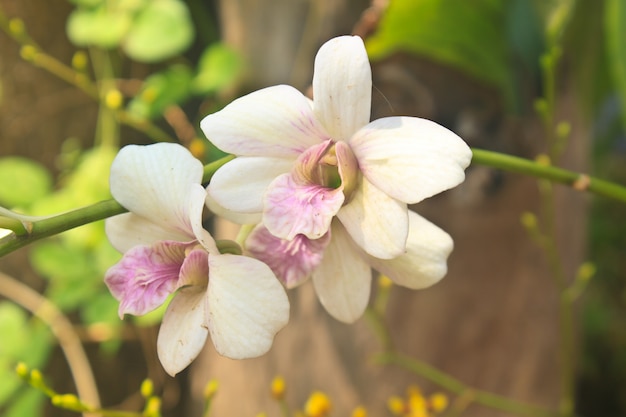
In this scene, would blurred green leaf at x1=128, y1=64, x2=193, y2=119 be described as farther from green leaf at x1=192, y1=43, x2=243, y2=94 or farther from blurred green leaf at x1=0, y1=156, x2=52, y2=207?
blurred green leaf at x1=0, y1=156, x2=52, y2=207

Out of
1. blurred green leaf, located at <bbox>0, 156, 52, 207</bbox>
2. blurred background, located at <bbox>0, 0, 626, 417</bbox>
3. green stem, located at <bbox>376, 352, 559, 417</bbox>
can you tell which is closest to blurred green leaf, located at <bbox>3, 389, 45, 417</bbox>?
blurred background, located at <bbox>0, 0, 626, 417</bbox>

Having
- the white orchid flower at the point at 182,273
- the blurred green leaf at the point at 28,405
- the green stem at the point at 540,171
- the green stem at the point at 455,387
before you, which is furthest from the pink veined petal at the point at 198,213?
the blurred green leaf at the point at 28,405

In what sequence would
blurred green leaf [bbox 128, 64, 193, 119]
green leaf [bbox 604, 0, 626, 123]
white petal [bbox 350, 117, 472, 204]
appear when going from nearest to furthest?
white petal [bbox 350, 117, 472, 204] → green leaf [bbox 604, 0, 626, 123] → blurred green leaf [bbox 128, 64, 193, 119]

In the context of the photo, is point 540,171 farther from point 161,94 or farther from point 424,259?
point 161,94

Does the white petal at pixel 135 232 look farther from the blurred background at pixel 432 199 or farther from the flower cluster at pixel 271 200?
the blurred background at pixel 432 199

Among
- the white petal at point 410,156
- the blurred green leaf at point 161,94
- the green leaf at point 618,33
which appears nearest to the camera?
the white petal at point 410,156
